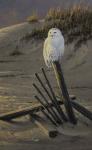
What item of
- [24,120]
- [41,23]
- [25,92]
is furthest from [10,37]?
[24,120]

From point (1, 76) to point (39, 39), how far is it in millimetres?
3708

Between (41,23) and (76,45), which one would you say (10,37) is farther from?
(76,45)

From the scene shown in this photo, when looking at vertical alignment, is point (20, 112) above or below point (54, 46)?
below

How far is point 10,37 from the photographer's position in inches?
949

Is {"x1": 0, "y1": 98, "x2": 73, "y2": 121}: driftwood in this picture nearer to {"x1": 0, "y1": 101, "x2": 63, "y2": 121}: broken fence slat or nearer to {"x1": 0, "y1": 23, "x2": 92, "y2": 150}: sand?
{"x1": 0, "y1": 101, "x2": 63, "y2": 121}: broken fence slat

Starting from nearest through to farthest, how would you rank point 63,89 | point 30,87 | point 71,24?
point 63,89
point 30,87
point 71,24

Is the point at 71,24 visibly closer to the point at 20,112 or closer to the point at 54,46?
the point at 20,112

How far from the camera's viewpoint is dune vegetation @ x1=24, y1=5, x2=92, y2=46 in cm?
2189

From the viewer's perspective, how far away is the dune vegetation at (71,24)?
21891mm

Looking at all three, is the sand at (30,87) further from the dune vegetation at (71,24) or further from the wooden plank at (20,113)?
the dune vegetation at (71,24)

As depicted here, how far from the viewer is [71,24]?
74.7 ft

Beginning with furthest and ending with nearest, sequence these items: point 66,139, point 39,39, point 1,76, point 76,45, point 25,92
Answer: point 39,39 < point 76,45 < point 1,76 < point 25,92 < point 66,139

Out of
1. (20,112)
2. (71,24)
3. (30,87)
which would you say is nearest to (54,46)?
(20,112)

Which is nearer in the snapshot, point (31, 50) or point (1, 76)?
point (1, 76)
